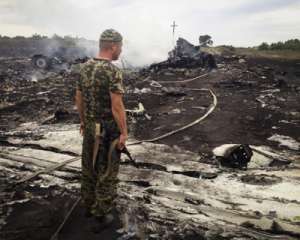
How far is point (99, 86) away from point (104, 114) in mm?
318

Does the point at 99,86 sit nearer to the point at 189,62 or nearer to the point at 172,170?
→ the point at 172,170

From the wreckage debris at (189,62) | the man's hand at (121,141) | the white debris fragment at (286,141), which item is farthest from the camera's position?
the wreckage debris at (189,62)

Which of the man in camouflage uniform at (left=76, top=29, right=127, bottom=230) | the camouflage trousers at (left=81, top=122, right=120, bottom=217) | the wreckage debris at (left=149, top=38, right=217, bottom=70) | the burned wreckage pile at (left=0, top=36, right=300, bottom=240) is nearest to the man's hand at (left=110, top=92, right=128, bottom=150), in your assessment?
the man in camouflage uniform at (left=76, top=29, right=127, bottom=230)

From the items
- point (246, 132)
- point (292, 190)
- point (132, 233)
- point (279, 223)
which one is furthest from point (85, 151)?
point (246, 132)

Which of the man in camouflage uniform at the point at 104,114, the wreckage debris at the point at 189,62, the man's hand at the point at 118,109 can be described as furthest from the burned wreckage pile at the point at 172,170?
the wreckage debris at the point at 189,62

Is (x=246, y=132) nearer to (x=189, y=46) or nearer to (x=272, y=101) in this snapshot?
(x=272, y=101)

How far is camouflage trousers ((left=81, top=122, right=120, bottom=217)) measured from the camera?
14.1ft

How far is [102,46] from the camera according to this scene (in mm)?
4289

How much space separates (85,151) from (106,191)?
0.54 metres

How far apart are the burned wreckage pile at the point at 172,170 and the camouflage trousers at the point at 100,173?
27 cm

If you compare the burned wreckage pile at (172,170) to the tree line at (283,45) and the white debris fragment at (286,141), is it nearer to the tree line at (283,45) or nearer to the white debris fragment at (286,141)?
the white debris fragment at (286,141)

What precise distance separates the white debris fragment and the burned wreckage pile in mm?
42

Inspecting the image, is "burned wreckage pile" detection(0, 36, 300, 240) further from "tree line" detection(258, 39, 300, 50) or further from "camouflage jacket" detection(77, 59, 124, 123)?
"tree line" detection(258, 39, 300, 50)

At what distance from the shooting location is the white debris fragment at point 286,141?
26.5ft
